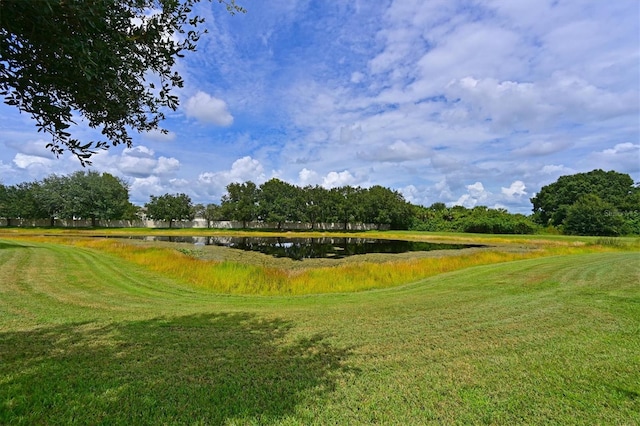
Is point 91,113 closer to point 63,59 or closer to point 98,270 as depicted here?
point 63,59

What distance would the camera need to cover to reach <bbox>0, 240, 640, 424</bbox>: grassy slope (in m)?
3.73

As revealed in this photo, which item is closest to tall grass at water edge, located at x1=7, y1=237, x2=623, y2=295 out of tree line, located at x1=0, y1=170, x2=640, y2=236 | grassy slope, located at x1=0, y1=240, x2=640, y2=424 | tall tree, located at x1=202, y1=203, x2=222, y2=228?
grassy slope, located at x1=0, y1=240, x2=640, y2=424

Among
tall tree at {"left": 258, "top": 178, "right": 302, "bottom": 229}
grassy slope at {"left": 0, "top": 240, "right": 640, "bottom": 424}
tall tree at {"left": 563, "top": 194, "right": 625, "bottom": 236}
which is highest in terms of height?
tall tree at {"left": 258, "top": 178, "right": 302, "bottom": 229}

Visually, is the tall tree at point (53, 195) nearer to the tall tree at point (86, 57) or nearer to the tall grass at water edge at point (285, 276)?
the tall grass at water edge at point (285, 276)

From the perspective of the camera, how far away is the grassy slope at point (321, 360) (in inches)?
147

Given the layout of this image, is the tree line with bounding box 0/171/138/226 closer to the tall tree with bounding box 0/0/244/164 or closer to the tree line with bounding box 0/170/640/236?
the tree line with bounding box 0/170/640/236

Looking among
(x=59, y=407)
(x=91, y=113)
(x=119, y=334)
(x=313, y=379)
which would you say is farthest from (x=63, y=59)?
(x=119, y=334)

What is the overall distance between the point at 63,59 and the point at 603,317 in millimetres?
10104

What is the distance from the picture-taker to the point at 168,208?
7394 centimetres

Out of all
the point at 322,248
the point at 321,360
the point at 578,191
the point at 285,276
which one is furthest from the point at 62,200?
the point at 578,191

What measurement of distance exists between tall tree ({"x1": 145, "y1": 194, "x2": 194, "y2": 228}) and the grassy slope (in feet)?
226

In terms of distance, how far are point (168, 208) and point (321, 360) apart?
76930mm

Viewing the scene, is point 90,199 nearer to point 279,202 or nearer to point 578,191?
→ point 279,202

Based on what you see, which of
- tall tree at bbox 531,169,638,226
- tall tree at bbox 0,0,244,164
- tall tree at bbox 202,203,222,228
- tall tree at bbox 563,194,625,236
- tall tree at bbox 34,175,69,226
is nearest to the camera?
tall tree at bbox 0,0,244,164
